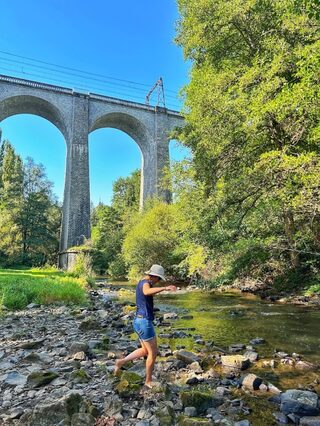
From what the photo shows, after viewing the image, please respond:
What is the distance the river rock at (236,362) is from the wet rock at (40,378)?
2.50 meters

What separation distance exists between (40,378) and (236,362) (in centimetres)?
279

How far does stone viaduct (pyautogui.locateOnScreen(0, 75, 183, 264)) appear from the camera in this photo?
3519 centimetres

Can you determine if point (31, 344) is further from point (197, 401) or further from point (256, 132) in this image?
point (256, 132)

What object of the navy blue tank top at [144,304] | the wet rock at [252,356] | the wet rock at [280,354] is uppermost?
the navy blue tank top at [144,304]

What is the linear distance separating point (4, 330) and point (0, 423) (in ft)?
15.0

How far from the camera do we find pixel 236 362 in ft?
17.4

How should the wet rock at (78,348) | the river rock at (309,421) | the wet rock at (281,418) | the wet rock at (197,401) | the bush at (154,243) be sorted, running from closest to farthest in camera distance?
the river rock at (309,421) → the wet rock at (281,418) → the wet rock at (197,401) → the wet rock at (78,348) → the bush at (154,243)

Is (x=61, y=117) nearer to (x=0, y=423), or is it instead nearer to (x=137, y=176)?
(x=137, y=176)

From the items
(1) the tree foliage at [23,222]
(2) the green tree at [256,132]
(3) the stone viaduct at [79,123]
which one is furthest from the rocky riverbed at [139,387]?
(1) the tree foliage at [23,222]

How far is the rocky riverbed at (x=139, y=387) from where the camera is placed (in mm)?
3369

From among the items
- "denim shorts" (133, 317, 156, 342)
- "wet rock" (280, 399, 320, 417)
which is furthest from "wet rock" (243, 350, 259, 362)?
"denim shorts" (133, 317, 156, 342)

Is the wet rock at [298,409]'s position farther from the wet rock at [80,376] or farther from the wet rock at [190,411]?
the wet rock at [80,376]

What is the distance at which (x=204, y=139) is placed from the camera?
13.9 meters

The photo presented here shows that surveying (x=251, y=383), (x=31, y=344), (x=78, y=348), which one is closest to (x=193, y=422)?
(x=251, y=383)
